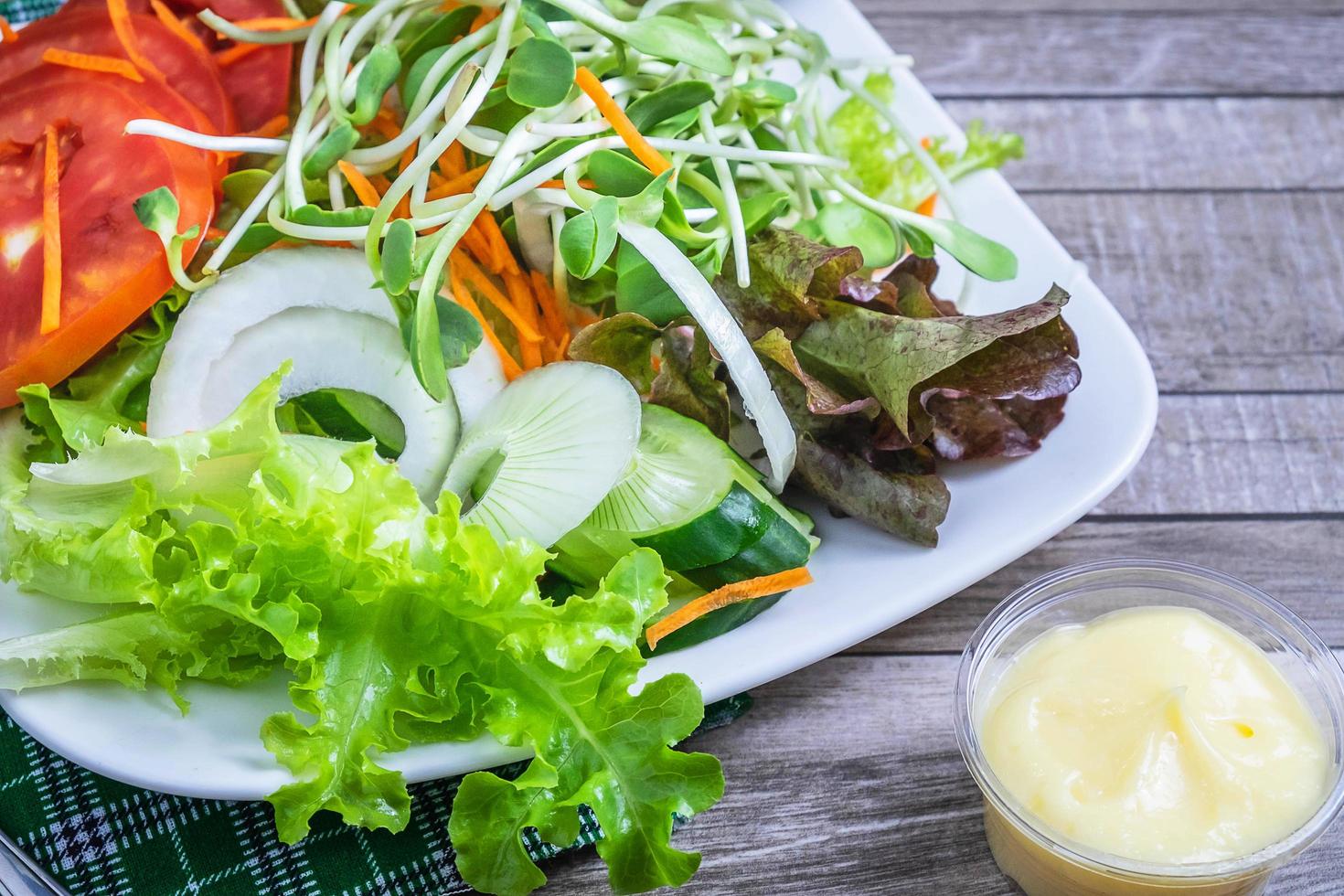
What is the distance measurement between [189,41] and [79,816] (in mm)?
1171

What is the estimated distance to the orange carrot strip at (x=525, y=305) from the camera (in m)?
1.89

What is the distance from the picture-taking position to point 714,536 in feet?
5.38

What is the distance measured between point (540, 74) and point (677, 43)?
0.70ft

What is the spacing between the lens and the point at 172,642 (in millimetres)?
1559

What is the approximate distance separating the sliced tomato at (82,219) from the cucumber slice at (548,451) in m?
0.52

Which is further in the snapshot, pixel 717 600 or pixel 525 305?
pixel 525 305

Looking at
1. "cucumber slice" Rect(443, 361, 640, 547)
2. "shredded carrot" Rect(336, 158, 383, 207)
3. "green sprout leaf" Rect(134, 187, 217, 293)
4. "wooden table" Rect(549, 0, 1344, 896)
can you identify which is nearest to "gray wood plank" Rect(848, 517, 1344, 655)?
"wooden table" Rect(549, 0, 1344, 896)

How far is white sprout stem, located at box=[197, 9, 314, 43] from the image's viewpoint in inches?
79.0

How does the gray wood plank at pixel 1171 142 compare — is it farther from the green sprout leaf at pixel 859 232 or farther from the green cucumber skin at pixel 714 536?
the green cucumber skin at pixel 714 536

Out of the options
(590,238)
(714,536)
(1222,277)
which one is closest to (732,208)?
(590,238)

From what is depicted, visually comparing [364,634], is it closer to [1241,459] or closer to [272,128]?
[272,128]

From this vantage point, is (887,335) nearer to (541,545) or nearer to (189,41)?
(541,545)

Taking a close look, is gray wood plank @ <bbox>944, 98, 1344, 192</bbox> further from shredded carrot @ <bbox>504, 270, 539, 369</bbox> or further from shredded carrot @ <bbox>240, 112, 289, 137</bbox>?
shredded carrot @ <bbox>240, 112, 289, 137</bbox>

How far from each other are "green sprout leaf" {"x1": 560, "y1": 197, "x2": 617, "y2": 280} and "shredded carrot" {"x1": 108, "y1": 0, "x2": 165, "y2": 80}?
2.47 feet
